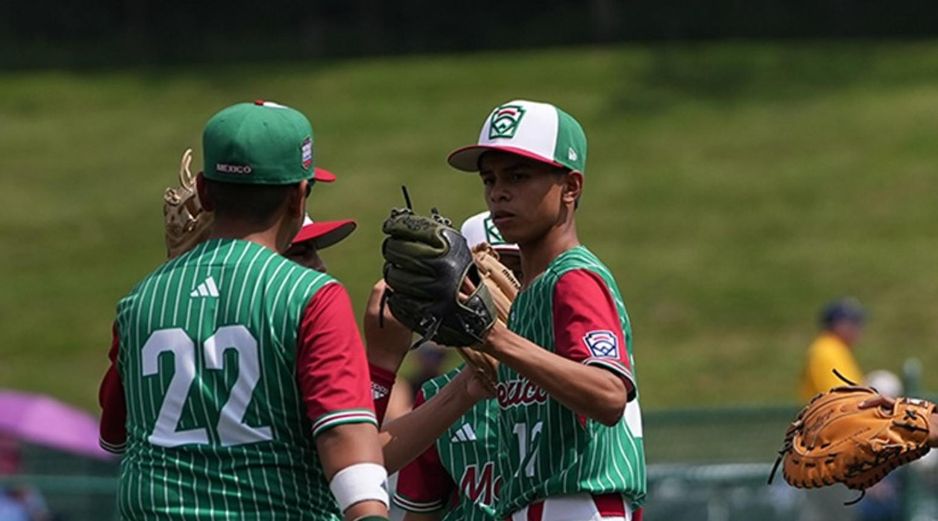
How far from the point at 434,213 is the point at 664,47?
28.4m

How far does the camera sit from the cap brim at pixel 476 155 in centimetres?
476

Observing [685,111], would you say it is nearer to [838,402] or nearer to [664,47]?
[664,47]

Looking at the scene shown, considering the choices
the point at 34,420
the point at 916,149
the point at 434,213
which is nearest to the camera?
the point at 434,213

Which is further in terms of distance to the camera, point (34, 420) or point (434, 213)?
point (34, 420)

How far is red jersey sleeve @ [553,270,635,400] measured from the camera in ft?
14.6

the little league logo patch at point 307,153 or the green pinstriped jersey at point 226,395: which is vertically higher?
the little league logo patch at point 307,153

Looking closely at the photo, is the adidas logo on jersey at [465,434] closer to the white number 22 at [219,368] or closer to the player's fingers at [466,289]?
the player's fingers at [466,289]

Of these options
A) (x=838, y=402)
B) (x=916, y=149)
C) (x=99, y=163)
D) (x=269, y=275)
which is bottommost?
(x=99, y=163)

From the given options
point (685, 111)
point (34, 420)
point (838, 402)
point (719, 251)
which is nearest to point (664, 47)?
point (685, 111)

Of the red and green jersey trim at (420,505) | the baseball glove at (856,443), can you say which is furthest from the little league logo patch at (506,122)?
the red and green jersey trim at (420,505)

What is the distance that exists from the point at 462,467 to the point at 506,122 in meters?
1.26

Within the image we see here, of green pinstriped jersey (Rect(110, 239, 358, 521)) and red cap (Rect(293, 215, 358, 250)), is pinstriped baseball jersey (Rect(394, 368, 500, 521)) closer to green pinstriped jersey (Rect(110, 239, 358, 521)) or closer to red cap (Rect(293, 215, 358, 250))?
red cap (Rect(293, 215, 358, 250))

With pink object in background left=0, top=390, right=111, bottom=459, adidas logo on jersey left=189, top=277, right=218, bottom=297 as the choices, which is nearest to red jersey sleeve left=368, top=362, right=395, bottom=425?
adidas logo on jersey left=189, top=277, right=218, bottom=297

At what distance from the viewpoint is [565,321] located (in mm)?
4586
